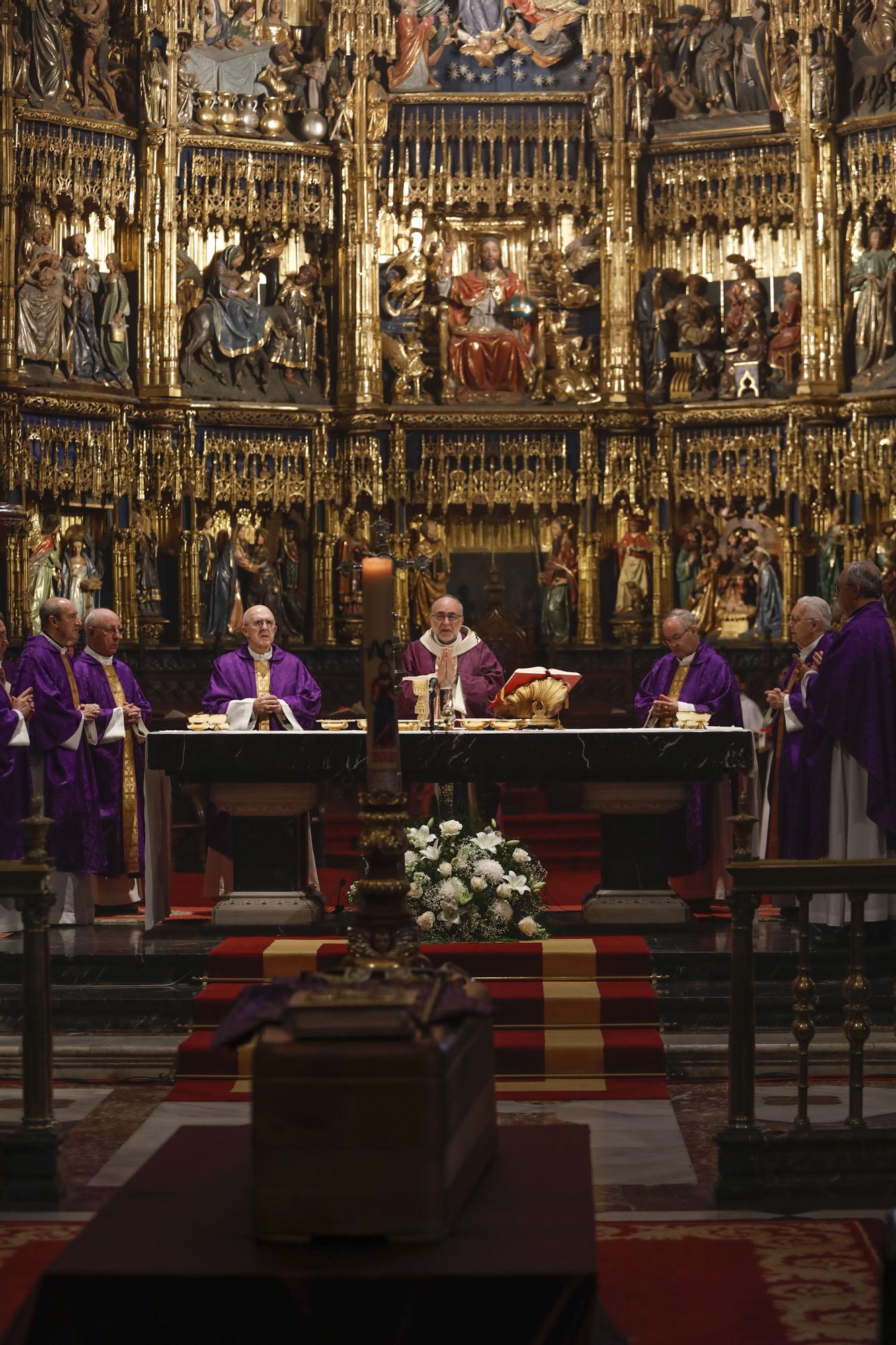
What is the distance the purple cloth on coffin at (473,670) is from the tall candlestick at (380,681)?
622 centimetres

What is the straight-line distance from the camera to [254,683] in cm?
1120

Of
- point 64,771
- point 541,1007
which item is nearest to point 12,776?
point 64,771

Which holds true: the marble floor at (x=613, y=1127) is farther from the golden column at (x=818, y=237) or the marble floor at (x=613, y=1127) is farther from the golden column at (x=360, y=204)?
the golden column at (x=360, y=204)

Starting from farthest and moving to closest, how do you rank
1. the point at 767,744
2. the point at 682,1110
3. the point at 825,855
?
1. the point at 767,744
2. the point at 825,855
3. the point at 682,1110

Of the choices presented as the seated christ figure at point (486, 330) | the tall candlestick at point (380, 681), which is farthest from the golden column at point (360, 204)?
the tall candlestick at point (380, 681)

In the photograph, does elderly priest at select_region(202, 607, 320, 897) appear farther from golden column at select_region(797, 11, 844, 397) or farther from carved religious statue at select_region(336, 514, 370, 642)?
golden column at select_region(797, 11, 844, 397)

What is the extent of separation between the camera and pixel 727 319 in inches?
598

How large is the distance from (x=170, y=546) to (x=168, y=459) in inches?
27.8

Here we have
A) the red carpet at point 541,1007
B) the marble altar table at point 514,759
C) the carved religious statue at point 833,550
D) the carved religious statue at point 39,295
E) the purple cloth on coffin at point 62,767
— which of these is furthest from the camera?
the carved religious statue at point 833,550

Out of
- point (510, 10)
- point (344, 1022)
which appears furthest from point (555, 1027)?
point (510, 10)

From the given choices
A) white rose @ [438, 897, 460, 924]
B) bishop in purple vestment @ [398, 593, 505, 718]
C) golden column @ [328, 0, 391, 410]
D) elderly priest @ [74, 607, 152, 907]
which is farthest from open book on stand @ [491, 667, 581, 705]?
golden column @ [328, 0, 391, 410]

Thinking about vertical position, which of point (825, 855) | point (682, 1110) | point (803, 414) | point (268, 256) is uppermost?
point (268, 256)

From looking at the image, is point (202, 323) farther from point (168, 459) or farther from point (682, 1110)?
point (682, 1110)

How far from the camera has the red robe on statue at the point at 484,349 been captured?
15305 millimetres
